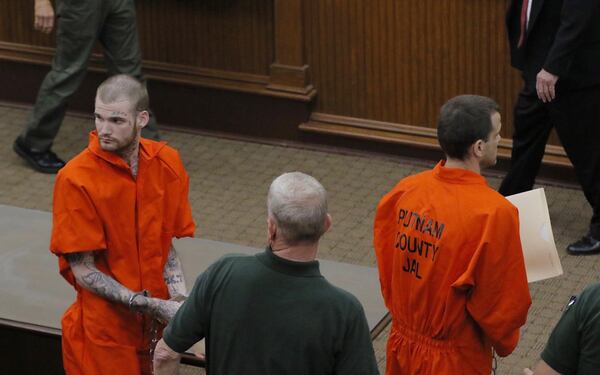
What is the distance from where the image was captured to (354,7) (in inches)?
242

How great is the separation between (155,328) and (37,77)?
3.62m

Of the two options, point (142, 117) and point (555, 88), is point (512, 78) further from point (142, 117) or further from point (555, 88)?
point (142, 117)

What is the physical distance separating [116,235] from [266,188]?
2507 millimetres

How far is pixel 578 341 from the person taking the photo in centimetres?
276

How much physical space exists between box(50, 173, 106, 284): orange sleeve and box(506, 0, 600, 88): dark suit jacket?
88.3 inches

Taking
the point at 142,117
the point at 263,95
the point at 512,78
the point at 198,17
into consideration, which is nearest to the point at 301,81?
the point at 263,95

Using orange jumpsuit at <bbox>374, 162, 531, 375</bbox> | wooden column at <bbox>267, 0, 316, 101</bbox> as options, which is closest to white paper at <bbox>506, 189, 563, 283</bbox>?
orange jumpsuit at <bbox>374, 162, 531, 375</bbox>

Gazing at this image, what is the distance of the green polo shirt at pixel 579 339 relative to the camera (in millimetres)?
2707

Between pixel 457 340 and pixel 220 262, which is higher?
pixel 220 262

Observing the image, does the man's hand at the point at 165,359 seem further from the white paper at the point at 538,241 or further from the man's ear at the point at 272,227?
the white paper at the point at 538,241

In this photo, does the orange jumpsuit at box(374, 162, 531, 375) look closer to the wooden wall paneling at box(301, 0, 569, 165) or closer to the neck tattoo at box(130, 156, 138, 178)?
the neck tattoo at box(130, 156, 138, 178)

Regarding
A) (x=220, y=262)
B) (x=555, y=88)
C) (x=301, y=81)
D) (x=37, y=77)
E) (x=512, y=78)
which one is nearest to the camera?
(x=220, y=262)

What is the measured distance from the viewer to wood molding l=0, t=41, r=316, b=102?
6418 millimetres

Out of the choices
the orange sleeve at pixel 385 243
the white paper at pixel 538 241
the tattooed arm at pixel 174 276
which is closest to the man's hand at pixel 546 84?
the white paper at pixel 538 241
